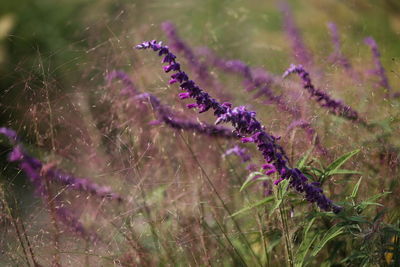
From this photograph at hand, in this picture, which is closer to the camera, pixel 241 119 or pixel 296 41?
pixel 241 119

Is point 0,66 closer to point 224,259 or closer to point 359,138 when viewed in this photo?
point 224,259

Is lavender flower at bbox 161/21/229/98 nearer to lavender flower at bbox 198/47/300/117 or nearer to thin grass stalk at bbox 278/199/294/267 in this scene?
lavender flower at bbox 198/47/300/117

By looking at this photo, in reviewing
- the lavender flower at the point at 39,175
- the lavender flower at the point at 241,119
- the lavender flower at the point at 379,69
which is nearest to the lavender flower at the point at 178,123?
the lavender flower at the point at 39,175

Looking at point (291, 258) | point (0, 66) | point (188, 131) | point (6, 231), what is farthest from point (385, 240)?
point (0, 66)

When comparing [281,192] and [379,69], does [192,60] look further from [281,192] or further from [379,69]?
[281,192]

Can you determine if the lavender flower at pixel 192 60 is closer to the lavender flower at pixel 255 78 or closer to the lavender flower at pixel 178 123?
the lavender flower at pixel 255 78

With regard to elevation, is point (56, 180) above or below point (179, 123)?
below

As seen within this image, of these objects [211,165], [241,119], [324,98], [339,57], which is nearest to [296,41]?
[339,57]
